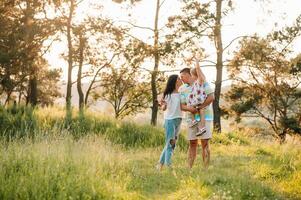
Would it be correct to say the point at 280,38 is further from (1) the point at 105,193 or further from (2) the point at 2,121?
(1) the point at 105,193

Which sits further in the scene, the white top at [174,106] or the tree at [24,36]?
the tree at [24,36]

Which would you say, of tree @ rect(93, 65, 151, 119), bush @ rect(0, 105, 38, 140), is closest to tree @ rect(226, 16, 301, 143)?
tree @ rect(93, 65, 151, 119)

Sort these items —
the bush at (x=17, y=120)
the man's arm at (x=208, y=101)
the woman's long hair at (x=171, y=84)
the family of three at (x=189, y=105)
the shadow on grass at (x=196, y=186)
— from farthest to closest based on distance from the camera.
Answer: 1. the bush at (x=17, y=120)
2. the woman's long hair at (x=171, y=84)
3. the family of three at (x=189, y=105)
4. the man's arm at (x=208, y=101)
5. the shadow on grass at (x=196, y=186)

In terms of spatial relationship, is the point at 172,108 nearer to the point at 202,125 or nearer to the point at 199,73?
the point at 202,125

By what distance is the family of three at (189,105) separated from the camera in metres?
9.53

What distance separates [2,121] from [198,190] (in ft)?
38.6

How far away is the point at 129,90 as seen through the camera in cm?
4453

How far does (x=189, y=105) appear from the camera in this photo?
966 cm

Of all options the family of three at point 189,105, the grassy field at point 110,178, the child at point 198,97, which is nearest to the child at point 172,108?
the family of three at point 189,105

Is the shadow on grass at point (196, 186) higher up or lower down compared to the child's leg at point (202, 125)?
lower down

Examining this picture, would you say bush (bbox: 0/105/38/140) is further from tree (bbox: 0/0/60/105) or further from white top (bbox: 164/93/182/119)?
tree (bbox: 0/0/60/105)

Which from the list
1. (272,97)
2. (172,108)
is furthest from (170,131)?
(272,97)

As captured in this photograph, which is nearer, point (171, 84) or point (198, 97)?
point (198, 97)

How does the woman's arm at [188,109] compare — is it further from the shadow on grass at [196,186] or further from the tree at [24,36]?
the tree at [24,36]
